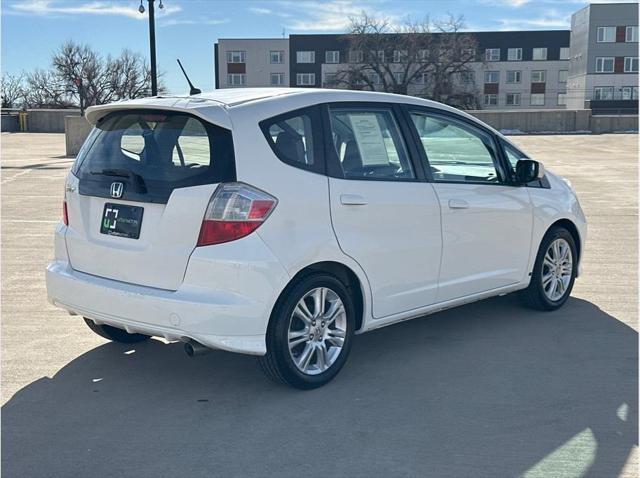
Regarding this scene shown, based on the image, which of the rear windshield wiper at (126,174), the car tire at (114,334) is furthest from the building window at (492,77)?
the rear windshield wiper at (126,174)

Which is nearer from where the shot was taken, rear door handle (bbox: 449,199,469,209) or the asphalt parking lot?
the asphalt parking lot

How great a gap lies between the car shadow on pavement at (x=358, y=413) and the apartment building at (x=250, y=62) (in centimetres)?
7962

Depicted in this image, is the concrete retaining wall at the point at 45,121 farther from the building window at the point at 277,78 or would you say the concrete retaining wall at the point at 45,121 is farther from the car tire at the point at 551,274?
the building window at the point at 277,78

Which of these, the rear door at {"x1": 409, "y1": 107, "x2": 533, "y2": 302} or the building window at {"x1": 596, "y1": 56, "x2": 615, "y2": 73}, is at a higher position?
the building window at {"x1": 596, "y1": 56, "x2": 615, "y2": 73}

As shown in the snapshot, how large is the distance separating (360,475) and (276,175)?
1.71m

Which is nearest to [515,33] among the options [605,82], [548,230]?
[605,82]

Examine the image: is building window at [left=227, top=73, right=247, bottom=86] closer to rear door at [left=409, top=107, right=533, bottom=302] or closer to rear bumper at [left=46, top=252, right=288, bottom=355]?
rear door at [left=409, top=107, right=533, bottom=302]

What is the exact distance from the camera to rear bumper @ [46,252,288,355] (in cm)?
413

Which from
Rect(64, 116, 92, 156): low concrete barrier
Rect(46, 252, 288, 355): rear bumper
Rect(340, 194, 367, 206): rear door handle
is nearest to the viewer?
Rect(46, 252, 288, 355): rear bumper

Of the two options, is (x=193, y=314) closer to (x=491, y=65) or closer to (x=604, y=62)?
(x=604, y=62)

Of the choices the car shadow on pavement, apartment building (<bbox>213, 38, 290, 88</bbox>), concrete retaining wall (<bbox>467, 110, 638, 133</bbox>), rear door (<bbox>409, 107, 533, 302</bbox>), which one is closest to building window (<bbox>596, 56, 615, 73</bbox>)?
concrete retaining wall (<bbox>467, 110, 638, 133</bbox>)

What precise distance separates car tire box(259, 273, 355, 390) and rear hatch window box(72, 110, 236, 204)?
815 millimetres

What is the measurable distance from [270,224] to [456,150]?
205 centimetres

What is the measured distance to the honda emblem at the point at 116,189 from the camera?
4.43 metres
